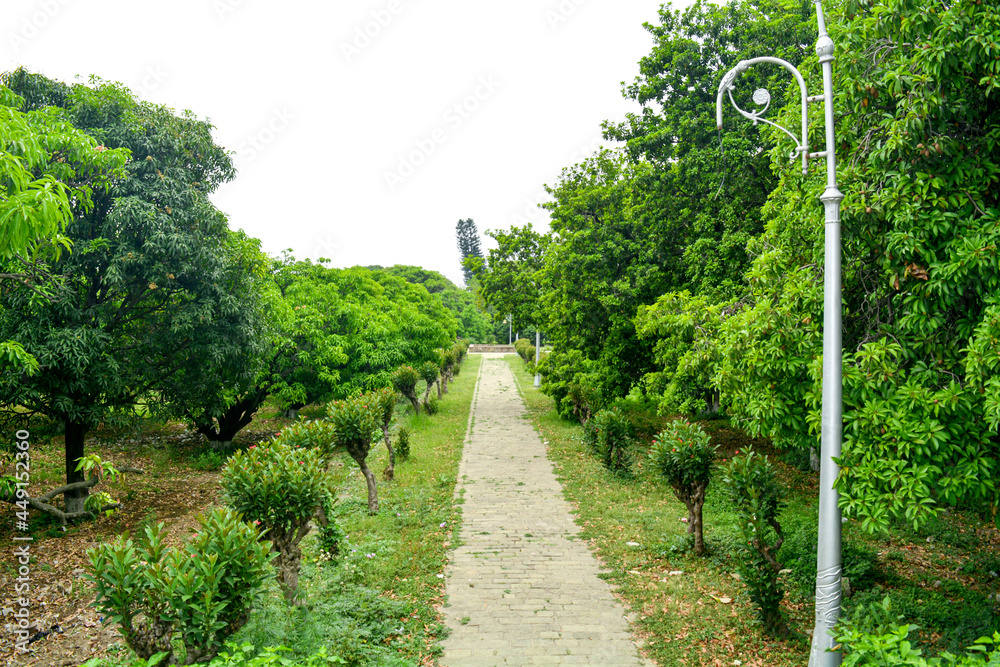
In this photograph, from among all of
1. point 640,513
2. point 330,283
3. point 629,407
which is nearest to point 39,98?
point 330,283

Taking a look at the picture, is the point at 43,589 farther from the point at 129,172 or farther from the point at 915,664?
the point at 915,664

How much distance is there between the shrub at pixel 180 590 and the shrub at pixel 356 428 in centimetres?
576

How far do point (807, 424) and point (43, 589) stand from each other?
35.4ft

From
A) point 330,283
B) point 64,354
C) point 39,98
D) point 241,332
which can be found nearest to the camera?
point 64,354

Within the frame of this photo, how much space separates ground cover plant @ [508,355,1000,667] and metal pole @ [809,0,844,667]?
Answer: 0.94 m

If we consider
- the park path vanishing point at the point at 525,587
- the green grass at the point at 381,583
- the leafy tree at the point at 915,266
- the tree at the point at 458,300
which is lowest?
the park path vanishing point at the point at 525,587

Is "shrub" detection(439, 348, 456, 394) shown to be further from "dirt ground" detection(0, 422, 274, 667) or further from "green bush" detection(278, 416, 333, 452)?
"green bush" detection(278, 416, 333, 452)

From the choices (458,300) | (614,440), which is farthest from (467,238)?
(614,440)

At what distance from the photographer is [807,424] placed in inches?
250

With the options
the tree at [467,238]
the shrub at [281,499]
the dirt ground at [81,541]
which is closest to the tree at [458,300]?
the tree at [467,238]

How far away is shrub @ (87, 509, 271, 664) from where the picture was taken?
14.9ft

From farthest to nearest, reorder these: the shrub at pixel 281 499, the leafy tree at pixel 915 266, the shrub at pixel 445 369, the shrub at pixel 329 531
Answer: the shrub at pixel 445 369, the shrub at pixel 329 531, the shrub at pixel 281 499, the leafy tree at pixel 915 266

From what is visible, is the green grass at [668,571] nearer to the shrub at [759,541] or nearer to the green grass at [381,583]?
the shrub at [759,541]

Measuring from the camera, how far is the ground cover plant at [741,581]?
6312 millimetres
